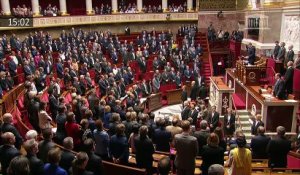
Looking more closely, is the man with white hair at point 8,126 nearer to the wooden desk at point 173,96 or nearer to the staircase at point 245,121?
the staircase at point 245,121

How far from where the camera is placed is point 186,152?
14.7 ft

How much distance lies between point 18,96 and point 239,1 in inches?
602

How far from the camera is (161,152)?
17.6 ft

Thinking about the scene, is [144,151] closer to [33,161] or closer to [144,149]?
[144,149]

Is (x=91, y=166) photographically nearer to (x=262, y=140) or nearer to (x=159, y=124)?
(x=159, y=124)

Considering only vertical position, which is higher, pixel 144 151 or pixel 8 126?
pixel 8 126

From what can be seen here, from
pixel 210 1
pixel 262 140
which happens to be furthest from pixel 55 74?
pixel 210 1

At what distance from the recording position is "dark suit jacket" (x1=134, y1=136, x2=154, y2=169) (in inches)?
186

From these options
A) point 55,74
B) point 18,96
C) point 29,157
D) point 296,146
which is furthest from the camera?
point 55,74

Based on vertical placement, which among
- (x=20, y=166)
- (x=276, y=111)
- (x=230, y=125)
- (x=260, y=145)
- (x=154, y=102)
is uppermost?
(x=20, y=166)

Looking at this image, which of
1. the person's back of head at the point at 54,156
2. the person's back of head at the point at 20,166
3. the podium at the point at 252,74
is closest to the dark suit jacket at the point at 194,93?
the podium at the point at 252,74

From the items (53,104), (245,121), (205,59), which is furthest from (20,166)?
(205,59)
